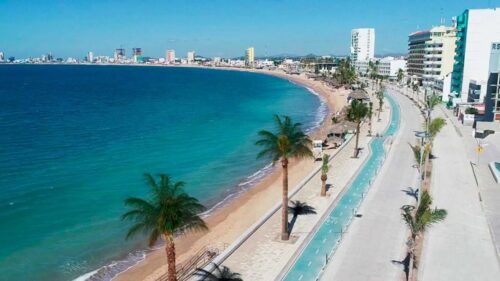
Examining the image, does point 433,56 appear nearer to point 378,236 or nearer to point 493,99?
point 493,99

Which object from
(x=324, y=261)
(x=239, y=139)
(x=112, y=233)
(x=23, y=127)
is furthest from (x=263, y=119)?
(x=324, y=261)

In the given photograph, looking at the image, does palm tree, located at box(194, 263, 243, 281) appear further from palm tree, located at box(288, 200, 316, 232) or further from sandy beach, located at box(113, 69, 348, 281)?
palm tree, located at box(288, 200, 316, 232)

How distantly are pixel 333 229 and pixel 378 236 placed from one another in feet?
8.07

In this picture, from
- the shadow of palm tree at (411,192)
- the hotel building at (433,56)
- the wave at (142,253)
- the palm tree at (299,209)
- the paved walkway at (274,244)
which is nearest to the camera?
the paved walkway at (274,244)

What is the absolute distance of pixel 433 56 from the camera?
119 metres

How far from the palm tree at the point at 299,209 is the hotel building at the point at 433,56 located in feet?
279

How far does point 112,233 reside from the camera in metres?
28.7

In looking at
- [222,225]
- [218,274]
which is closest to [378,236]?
[218,274]

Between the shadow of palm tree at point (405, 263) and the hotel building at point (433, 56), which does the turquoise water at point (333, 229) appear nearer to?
the shadow of palm tree at point (405, 263)

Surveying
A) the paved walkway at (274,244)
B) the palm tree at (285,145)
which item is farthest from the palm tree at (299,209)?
the palm tree at (285,145)

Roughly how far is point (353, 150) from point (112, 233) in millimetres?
27037

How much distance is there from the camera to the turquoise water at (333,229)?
67.9 ft

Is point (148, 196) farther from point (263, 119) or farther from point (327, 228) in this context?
point (263, 119)

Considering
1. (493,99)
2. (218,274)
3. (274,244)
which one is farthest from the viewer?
(493,99)
